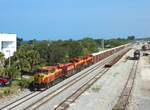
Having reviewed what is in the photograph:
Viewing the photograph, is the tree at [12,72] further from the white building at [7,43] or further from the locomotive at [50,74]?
the white building at [7,43]

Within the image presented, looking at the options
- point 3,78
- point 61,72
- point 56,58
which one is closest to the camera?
point 3,78

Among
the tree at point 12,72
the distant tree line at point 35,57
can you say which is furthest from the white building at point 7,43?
the tree at point 12,72

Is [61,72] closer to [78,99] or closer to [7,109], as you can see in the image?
[78,99]

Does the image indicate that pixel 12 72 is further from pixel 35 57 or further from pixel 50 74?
pixel 35 57

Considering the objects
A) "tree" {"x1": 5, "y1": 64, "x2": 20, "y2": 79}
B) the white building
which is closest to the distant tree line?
"tree" {"x1": 5, "y1": 64, "x2": 20, "y2": 79}

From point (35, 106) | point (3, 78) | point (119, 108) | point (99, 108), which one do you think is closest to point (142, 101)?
point (119, 108)

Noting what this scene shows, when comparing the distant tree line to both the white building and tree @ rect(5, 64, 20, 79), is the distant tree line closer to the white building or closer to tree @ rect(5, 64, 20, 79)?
tree @ rect(5, 64, 20, 79)

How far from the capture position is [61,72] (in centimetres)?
2759

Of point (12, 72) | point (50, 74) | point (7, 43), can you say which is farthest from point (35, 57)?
point (7, 43)

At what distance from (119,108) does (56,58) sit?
27.0m

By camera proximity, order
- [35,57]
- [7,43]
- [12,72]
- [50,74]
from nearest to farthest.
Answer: [50,74], [12,72], [35,57], [7,43]

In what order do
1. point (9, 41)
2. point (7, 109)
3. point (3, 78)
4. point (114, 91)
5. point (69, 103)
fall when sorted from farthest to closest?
point (9, 41)
point (3, 78)
point (114, 91)
point (69, 103)
point (7, 109)

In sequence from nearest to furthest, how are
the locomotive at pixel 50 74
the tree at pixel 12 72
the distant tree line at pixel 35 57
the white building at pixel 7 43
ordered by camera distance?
the locomotive at pixel 50 74 < the tree at pixel 12 72 < the distant tree line at pixel 35 57 < the white building at pixel 7 43

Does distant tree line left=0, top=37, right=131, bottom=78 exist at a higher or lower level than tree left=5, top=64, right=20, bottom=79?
higher
